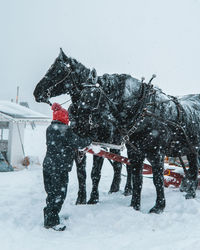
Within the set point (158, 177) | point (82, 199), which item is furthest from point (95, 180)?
point (158, 177)

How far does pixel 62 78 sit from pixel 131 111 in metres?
1.22

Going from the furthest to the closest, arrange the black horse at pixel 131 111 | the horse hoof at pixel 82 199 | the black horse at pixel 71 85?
the horse hoof at pixel 82 199
the black horse at pixel 71 85
the black horse at pixel 131 111

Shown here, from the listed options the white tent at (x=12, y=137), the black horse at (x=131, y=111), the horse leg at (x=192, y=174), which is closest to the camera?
the black horse at (x=131, y=111)

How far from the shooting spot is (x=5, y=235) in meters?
3.21

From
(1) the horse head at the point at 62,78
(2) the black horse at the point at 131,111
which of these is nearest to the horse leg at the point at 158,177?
(2) the black horse at the point at 131,111

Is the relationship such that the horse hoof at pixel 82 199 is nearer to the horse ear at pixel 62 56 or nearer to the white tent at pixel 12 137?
the horse ear at pixel 62 56

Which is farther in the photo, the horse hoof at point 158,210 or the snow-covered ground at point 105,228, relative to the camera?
the horse hoof at point 158,210

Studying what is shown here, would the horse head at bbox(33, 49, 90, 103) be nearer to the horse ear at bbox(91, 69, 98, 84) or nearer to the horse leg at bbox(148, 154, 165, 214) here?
the horse ear at bbox(91, 69, 98, 84)

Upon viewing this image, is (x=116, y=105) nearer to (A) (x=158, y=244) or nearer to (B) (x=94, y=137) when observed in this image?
(B) (x=94, y=137)

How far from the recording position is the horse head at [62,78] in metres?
4.12

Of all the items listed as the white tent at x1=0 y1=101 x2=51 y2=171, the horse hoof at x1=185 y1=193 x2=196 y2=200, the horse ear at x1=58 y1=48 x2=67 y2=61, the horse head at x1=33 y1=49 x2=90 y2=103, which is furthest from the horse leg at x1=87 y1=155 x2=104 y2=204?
the white tent at x1=0 y1=101 x2=51 y2=171

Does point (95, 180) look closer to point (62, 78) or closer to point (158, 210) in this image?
point (158, 210)

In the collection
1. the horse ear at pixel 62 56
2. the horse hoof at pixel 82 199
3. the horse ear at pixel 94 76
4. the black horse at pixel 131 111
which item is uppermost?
the horse ear at pixel 62 56

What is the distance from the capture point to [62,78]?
416 cm
